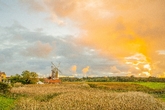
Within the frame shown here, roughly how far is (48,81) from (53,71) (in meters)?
16.1

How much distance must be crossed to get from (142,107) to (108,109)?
5677 mm

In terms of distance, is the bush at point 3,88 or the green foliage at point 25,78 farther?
the green foliage at point 25,78

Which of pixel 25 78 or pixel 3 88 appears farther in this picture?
pixel 25 78

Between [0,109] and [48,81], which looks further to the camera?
[48,81]

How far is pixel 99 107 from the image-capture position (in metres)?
31.0

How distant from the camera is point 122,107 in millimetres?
31594

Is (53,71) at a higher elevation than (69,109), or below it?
higher

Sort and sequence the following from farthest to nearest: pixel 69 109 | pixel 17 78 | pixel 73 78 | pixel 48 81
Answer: pixel 73 78 → pixel 48 81 → pixel 17 78 → pixel 69 109

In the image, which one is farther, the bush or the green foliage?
the green foliage

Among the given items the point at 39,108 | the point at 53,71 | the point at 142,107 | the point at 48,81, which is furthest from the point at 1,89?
the point at 53,71

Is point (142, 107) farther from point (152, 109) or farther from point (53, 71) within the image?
point (53, 71)

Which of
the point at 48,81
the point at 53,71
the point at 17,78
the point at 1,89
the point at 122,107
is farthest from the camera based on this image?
the point at 53,71

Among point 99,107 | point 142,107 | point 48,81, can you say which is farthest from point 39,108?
point 48,81

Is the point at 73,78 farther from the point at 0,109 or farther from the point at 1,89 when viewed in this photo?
the point at 0,109
